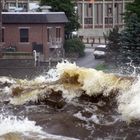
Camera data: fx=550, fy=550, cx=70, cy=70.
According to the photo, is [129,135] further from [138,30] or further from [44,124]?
[138,30]

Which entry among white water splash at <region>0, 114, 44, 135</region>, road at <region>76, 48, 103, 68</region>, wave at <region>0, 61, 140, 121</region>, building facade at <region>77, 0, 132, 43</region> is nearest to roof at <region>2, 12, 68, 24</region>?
road at <region>76, 48, 103, 68</region>

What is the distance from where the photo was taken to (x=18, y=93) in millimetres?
12406

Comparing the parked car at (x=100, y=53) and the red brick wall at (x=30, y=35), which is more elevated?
the red brick wall at (x=30, y=35)

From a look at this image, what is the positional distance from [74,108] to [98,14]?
258 ft

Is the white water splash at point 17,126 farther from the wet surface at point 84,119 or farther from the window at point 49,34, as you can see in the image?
the window at point 49,34

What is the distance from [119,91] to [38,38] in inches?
1548

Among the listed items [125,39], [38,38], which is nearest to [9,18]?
[38,38]

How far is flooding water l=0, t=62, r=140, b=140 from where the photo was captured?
9844 millimetres

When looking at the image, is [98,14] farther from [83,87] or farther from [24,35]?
[83,87]

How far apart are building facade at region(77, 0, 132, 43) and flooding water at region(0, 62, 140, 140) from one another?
248 ft

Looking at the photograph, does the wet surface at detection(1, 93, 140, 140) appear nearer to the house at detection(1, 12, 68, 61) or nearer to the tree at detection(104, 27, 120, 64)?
the tree at detection(104, 27, 120, 64)

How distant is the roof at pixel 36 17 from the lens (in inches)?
1951

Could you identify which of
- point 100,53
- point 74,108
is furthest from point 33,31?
point 74,108

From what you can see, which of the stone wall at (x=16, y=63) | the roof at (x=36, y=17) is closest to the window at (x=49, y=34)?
the roof at (x=36, y=17)
